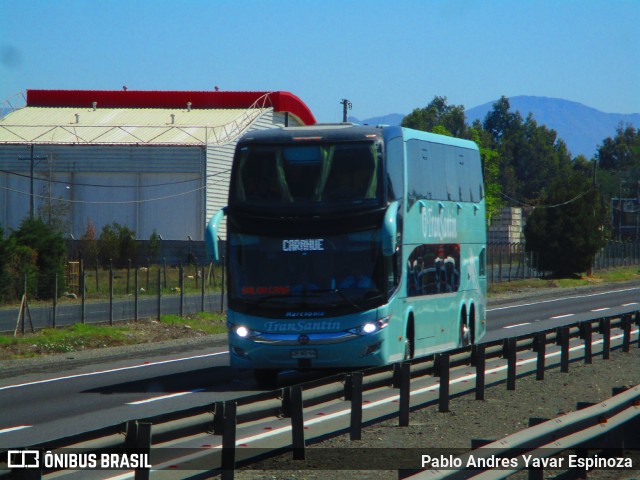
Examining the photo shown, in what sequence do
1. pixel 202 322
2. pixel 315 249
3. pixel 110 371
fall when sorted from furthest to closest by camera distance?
pixel 202 322 → pixel 110 371 → pixel 315 249

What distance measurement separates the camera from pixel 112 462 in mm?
7246

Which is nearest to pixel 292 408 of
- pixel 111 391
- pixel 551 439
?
pixel 551 439

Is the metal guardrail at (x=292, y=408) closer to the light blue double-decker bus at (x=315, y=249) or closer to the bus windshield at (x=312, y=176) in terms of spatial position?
the light blue double-decker bus at (x=315, y=249)

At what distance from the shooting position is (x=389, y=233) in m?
17.6

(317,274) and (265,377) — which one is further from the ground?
(317,274)

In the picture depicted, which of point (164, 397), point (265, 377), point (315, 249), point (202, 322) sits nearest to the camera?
point (164, 397)

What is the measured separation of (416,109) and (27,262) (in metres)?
140

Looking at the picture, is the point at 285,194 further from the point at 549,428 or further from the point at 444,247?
the point at 549,428

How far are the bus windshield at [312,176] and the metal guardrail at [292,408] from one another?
10.6 ft

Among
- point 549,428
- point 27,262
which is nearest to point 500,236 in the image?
point 27,262

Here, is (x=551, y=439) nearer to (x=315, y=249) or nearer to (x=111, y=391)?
(x=315, y=249)

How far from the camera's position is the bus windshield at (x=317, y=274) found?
58.1 ft

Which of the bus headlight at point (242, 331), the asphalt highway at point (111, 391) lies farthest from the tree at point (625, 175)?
the bus headlight at point (242, 331)

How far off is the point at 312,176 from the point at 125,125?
6644cm
